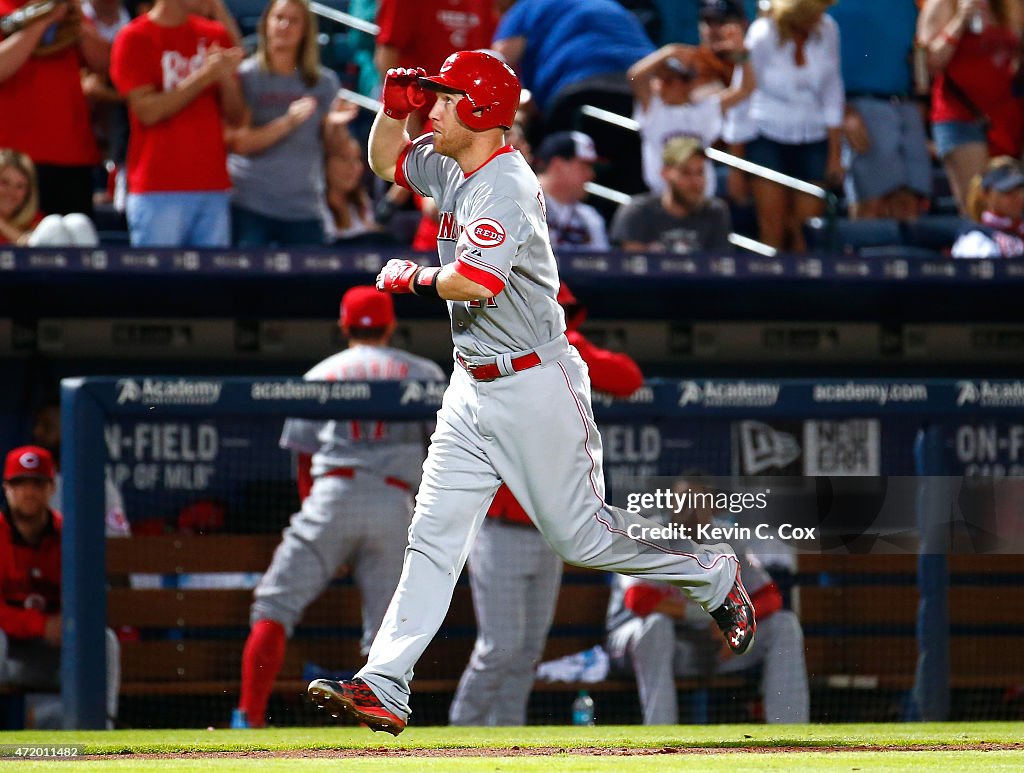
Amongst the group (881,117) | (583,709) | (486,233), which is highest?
(881,117)

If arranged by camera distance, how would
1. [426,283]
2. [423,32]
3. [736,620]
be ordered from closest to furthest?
[426,283]
[736,620]
[423,32]

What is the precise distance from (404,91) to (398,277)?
0.59 m

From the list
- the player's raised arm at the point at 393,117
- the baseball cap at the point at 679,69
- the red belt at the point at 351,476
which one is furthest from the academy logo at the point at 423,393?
the baseball cap at the point at 679,69

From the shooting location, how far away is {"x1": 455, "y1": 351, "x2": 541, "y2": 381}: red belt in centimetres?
430

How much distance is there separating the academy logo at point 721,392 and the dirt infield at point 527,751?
5.41 feet

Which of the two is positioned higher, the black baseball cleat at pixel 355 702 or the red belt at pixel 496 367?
the red belt at pixel 496 367

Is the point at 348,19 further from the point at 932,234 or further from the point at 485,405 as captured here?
the point at 485,405

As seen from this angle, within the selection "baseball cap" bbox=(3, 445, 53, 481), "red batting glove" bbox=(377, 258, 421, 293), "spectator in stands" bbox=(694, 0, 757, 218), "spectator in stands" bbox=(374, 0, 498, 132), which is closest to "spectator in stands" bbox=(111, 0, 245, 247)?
"spectator in stands" bbox=(374, 0, 498, 132)

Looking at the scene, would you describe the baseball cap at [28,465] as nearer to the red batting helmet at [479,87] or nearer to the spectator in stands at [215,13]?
the spectator in stands at [215,13]

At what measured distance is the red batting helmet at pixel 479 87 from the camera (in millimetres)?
4219

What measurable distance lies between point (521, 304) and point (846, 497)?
7.34 ft

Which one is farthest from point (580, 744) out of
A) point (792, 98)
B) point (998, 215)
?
point (792, 98)

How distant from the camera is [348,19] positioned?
9.05 meters

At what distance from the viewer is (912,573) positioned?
20.1ft
